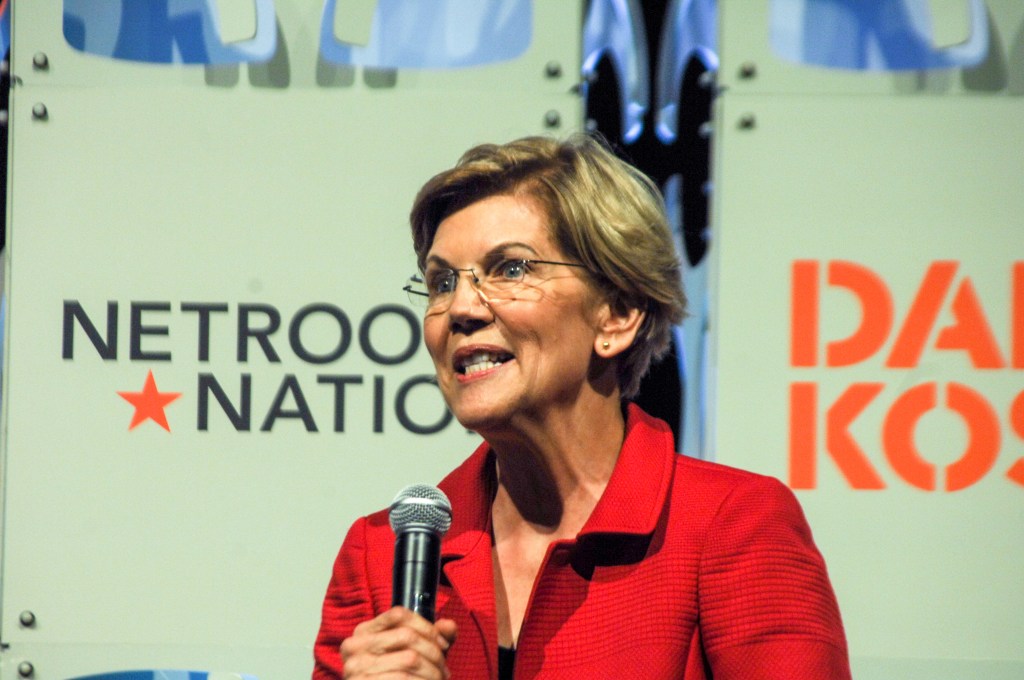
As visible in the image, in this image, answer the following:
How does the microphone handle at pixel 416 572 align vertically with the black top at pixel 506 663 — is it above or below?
above

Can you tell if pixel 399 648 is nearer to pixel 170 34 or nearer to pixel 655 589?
pixel 655 589

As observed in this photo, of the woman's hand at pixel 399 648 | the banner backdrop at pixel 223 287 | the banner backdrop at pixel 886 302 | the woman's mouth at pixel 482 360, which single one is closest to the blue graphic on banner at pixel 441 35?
the banner backdrop at pixel 223 287

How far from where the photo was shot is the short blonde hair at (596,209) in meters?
1.97

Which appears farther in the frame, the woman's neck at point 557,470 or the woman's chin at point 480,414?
the woman's neck at point 557,470

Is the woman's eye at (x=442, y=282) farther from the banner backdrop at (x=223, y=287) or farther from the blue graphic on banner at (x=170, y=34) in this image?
the blue graphic on banner at (x=170, y=34)

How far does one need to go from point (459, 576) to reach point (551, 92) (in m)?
1.12

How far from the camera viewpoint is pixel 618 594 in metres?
1.84

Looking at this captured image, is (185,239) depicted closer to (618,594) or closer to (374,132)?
(374,132)

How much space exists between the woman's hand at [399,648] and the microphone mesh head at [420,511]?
4.8 inches

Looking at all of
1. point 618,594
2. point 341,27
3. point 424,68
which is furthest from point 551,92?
point 618,594

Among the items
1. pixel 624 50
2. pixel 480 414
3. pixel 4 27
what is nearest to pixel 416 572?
pixel 480 414

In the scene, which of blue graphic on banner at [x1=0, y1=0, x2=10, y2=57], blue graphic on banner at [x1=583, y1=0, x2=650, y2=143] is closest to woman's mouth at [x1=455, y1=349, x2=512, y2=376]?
blue graphic on banner at [x1=583, y1=0, x2=650, y2=143]

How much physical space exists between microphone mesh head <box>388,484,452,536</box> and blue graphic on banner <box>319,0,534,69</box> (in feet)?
4.09

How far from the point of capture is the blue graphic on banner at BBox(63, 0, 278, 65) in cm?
261
